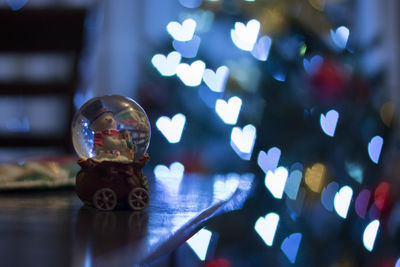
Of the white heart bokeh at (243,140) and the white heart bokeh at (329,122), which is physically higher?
the white heart bokeh at (329,122)

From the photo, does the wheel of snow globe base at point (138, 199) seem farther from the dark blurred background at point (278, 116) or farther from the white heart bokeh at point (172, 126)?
the white heart bokeh at point (172, 126)

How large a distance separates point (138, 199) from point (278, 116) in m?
1.12

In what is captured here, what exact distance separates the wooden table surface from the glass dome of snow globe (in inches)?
2.1

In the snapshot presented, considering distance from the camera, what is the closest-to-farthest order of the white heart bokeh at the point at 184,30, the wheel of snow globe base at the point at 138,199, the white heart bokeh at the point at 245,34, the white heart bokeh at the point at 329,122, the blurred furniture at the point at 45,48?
the wheel of snow globe base at the point at 138,199
the blurred furniture at the point at 45,48
the white heart bokeh at the point at 329,122
the white heart bokeh at the point at 245,34
the white heart bokeh at the point at 184,30

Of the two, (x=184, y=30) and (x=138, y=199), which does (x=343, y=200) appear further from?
(x=138, y=199)

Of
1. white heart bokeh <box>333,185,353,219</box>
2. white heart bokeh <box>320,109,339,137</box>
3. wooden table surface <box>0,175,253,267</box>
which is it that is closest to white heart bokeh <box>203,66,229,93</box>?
white heart bokeh <box>320,109,339,137</box>

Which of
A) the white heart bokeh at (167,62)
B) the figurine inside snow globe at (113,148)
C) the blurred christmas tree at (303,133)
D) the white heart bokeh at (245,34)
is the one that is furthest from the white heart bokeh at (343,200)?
the figurine inside snow globe at (113,148)

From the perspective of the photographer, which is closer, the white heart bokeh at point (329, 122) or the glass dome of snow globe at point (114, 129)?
the glass dome of snow globe at point (114, 129)

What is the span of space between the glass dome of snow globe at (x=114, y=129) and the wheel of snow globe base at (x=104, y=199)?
4cm

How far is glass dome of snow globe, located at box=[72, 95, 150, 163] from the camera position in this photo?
53 cm

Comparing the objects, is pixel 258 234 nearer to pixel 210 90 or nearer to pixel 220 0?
pixel 210 90

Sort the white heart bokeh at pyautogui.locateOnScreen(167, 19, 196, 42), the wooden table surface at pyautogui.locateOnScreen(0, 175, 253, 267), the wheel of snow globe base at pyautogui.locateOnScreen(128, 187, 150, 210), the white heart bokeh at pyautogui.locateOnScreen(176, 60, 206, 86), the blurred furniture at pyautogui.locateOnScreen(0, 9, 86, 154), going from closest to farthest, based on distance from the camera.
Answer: the wooden table surface at pyautogui.locateOnScreen(0, 175, 253, 267), the wheel of snow globe base at pyautogui.locateOnScreen(128, 187, 150, 210), the blurred furniture at pyautogui.locateOnScreen(0, 9, 86, 154), the white heart bokeh at pyautogui.locateOnScreen(176, 60, 206, 86), the white heart bokeh at pyautogui.locateOnScreen(167, 19, 196, 42)

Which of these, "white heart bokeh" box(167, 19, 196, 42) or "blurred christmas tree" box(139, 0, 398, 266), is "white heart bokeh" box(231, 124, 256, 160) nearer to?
"blurred christmas tree" box(139, 0, 398, 266)

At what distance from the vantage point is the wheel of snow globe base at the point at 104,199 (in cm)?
51
